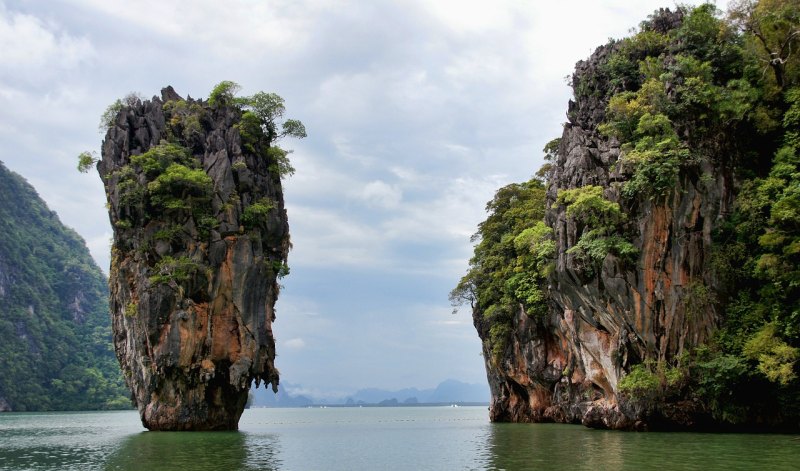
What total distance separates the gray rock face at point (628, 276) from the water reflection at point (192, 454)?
1613 cm

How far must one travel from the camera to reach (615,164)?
2736cm

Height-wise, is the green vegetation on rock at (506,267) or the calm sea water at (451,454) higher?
the green vegetation on rock at (506,267)

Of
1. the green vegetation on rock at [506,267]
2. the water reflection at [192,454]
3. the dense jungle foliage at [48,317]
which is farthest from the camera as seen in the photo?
the dense jungle foliage at [48,317]

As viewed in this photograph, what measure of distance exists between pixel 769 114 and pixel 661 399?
1342 cm

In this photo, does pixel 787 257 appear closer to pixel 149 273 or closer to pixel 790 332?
pixel 790 332

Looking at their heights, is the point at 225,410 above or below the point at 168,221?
below

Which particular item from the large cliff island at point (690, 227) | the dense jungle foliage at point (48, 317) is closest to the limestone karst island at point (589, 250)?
the large cliff island at point (690, 227)

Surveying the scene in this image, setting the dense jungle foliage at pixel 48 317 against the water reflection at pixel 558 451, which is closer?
the water reflection at pixel 558 451

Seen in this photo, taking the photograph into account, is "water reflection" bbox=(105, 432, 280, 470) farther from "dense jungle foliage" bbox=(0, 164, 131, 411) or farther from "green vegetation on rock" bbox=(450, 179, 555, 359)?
"dense jungle foliage" bbox=(0, 164, 131, 411)

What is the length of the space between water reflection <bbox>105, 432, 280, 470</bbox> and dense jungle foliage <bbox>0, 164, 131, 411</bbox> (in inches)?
3511

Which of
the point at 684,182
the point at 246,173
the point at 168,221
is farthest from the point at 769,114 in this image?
the point at 168,221

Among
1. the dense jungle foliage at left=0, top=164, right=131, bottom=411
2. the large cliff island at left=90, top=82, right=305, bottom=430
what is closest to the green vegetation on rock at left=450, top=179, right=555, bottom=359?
the large cliff island at left=90, top=82, right=305, bottom=430

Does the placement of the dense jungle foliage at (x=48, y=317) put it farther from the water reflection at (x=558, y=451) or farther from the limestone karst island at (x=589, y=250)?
the water reflection at (x=558, y=451)

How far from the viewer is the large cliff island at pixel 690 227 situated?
2361cm
